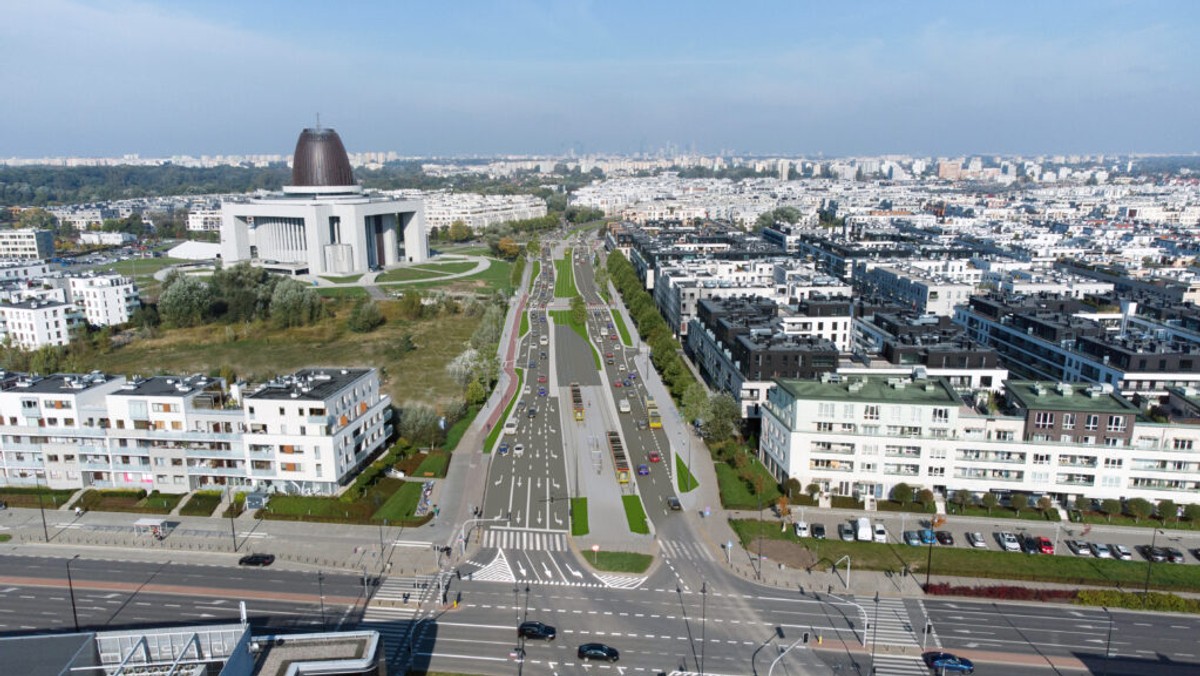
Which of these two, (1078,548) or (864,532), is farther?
(864,532)

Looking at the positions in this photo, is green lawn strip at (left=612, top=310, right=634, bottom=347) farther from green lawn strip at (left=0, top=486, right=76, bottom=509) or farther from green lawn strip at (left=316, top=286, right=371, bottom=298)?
green lawn strip at (left=0, top=486, right=76, bottom=509)

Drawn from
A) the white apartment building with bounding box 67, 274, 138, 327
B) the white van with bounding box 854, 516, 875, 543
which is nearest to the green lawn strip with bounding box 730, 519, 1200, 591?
the white van with bounding box 854, 516, 875, 543

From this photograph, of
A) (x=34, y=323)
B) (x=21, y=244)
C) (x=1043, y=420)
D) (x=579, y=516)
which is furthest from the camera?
(x=21, y=244)

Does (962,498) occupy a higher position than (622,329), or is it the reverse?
(622,329)

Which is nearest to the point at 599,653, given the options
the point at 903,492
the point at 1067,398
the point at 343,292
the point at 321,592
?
the point at 321,592

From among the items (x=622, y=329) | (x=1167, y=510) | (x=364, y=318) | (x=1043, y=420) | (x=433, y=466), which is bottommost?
(x=1167, y=510)

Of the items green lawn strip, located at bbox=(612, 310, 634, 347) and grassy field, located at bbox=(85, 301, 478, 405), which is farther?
green lawn strip, located at bbox=(612, 310, 634, 347)

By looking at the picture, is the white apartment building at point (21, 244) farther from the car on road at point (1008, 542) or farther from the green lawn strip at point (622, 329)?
the car on road at point (1008, 542)

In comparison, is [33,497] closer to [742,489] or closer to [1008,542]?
[742,489]
